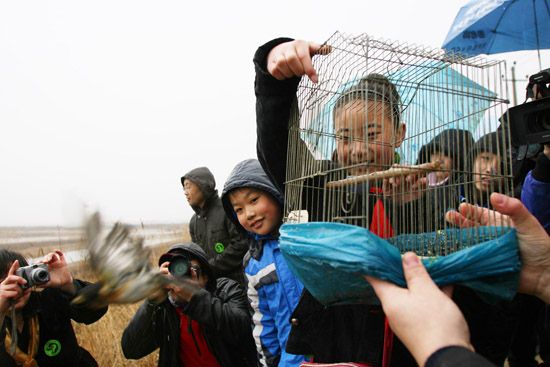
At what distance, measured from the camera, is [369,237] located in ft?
2.67

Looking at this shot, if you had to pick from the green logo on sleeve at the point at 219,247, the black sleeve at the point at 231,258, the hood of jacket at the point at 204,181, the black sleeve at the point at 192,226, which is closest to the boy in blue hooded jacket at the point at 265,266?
the black sleeve at the point at 231,258

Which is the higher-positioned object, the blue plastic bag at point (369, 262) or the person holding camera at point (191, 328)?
the blue plastic bag at point (369, 262)

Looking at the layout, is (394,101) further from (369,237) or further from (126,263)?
(126,263)

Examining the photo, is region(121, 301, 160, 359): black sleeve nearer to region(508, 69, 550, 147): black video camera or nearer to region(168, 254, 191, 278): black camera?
region(168, 254, 191, 278): black camera

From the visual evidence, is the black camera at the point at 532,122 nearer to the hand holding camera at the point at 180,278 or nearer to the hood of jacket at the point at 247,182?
the hood of jacket at the point at 247,182

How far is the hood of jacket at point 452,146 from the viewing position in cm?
114

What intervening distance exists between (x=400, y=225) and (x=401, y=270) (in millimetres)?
339

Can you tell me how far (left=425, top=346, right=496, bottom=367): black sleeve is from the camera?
639mm

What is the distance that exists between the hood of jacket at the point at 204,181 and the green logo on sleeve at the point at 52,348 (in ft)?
5.89

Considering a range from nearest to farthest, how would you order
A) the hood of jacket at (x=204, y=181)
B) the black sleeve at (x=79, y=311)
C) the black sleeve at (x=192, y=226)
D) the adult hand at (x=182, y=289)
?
the adult hand at (x=182, y=289) < the black sleeve at (x=79, y=311) < the hood of jacket at (x=204, y=181) < the black sleeve at (x=192, y=226)

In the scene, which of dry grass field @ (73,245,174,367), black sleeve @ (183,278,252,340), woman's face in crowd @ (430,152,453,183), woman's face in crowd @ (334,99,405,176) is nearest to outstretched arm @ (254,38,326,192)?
woman's face in crowd @ (334,99,405,176)

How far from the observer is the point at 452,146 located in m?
1.17

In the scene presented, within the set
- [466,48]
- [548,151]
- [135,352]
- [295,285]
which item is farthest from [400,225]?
[466,48]

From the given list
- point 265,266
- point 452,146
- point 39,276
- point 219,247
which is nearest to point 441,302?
point 452,146
